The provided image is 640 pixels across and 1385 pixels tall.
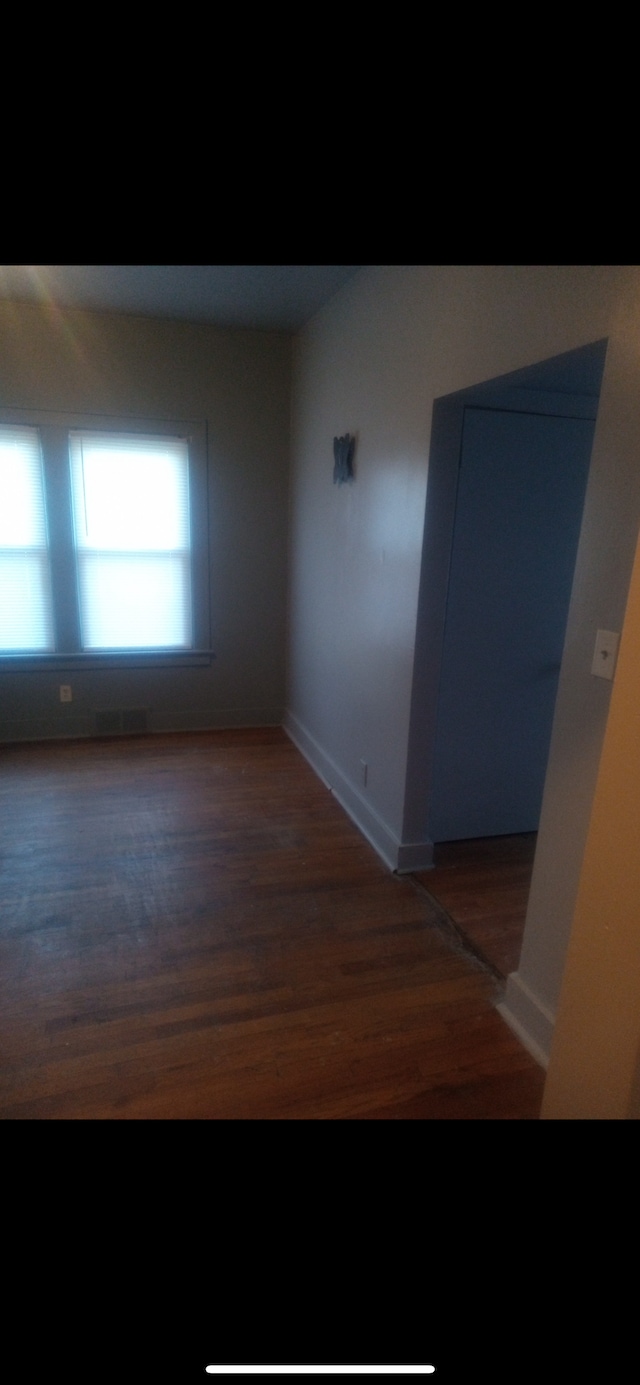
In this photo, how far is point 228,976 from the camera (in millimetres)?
1961

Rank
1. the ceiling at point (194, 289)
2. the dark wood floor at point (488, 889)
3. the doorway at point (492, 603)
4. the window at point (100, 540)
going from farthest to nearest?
1. the window at point (100, 540)
2. the ceiling at point (194, 289)
3. the doorway at point (492, 603)
4. the dark wood floor at point (488, 889)

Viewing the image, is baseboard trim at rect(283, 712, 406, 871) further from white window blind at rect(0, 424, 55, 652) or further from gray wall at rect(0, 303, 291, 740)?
white window blind at rect(0, 424, 55, 652)

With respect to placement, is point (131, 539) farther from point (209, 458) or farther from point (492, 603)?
point (492, 603)

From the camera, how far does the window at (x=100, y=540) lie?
3.82 metres

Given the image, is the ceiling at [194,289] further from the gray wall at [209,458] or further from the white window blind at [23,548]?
the white window blind at [23,548]

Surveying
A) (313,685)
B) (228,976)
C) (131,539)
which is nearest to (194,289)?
(131,539)

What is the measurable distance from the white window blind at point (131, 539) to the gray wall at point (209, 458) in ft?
0.66

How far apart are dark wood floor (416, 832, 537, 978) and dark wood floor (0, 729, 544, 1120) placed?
8cm

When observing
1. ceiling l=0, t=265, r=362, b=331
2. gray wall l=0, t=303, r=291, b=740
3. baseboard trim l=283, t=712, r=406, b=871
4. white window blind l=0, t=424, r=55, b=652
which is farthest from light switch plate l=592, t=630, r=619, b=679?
white window blind l=0, t=424, r=55, b=652

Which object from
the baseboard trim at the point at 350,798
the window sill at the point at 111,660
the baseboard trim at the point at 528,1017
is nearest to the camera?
the baseboard trim at the point at 528,1017

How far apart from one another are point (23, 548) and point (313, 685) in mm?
2119

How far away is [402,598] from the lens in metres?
2.52

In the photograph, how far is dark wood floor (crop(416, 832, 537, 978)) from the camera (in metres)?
2.18

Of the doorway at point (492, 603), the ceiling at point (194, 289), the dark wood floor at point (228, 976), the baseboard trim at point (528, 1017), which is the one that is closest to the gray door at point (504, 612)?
the doorway at point (492, 603)
